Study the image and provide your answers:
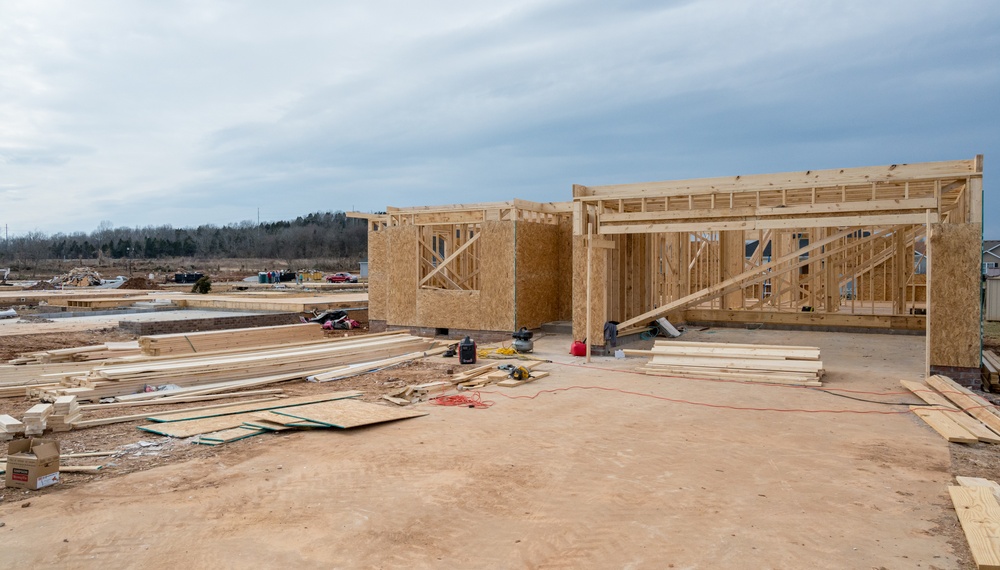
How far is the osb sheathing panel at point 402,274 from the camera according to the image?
17562 mm

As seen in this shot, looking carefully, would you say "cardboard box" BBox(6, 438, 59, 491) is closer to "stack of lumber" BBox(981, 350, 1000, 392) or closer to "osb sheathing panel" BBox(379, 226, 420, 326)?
"osb sheathing panel" BBox(379, 226, 420, 326)

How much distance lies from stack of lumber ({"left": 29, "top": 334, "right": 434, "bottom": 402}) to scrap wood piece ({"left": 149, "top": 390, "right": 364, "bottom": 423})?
1684mm

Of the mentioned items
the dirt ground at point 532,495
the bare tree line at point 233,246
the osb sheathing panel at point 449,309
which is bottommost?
the dirt ground at point 532,495

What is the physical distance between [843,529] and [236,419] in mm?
6762

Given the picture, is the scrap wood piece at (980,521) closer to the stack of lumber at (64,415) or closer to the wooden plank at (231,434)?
the wooden plank at (231,434)

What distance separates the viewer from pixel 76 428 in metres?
7.83

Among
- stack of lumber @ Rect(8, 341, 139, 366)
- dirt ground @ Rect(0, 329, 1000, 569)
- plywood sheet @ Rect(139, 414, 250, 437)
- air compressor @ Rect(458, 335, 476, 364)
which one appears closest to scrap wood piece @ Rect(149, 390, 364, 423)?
plywood sheet @ Rect(139, 414, 250, 437)

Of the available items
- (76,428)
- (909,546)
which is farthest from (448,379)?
(909,546)

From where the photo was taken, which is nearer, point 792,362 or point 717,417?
point 717,417

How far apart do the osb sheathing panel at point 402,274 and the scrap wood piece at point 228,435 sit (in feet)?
32.9

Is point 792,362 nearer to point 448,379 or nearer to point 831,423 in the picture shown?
point 831,423

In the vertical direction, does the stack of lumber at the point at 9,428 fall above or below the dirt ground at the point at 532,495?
above

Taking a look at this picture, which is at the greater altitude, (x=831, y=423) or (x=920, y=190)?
(x=920, y=190)

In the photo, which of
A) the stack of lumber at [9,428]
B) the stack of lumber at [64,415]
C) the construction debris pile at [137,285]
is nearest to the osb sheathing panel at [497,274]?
the stack of lumber at [64,415]
